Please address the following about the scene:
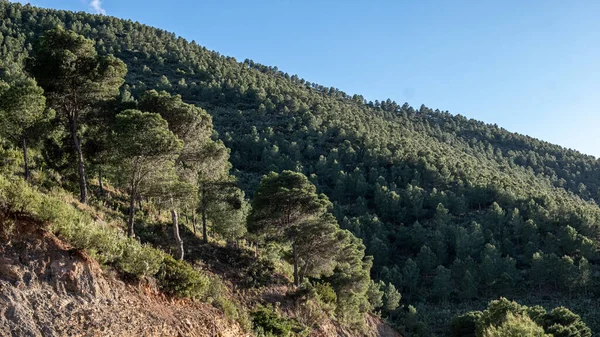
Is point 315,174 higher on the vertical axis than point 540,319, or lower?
higher

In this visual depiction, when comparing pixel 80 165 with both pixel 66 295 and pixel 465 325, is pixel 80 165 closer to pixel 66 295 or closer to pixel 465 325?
pixel 66 295

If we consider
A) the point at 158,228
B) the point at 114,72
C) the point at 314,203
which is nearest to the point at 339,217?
the point at 314,203

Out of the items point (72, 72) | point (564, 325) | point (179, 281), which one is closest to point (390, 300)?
point (564, 325)

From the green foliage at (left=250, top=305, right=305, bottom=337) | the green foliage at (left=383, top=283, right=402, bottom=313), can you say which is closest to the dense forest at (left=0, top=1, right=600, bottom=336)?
the green foliage at (left=383, top=283, right=402, bottom=313)

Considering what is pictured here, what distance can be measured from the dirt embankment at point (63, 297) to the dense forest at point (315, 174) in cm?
665

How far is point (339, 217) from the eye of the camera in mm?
70062

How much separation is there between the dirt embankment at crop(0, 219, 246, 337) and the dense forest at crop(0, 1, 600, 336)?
6.65 meters

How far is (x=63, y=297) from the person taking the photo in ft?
25.5

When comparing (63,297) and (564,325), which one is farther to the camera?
(564,325)

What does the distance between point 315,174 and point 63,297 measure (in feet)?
225

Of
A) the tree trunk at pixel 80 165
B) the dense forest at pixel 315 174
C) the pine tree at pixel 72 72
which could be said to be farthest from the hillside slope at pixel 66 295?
the pine tree at pixel 72 72

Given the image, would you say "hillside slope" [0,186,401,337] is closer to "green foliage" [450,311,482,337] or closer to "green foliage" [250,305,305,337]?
"green foliage" [250,305,305,337]

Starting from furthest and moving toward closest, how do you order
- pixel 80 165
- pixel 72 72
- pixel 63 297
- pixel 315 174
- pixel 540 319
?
pixel 315 174, pixel 540 319, pixel 80 165, pixel 72 72, pixel 63 297

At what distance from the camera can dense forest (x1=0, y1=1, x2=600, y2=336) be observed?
16953 mm
